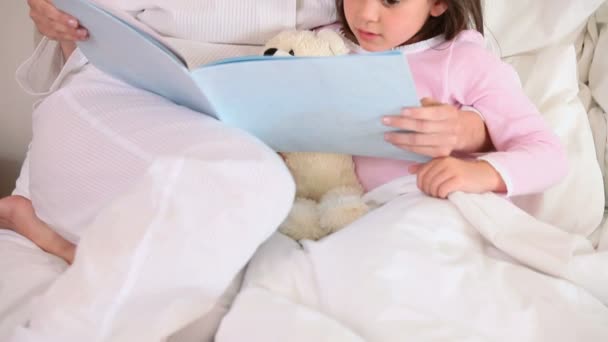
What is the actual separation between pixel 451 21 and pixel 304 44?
0.78ft

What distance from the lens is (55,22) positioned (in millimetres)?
937

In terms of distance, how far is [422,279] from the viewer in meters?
0.66

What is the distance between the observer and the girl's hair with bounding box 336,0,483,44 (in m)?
0.95

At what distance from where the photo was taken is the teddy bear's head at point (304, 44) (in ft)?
2.97

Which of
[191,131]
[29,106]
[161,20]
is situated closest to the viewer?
[191,131]

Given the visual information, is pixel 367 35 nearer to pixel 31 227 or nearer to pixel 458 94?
pixel 458 94

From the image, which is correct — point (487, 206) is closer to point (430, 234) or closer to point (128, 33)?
point (430, 234)

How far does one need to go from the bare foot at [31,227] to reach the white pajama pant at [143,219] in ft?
0.14

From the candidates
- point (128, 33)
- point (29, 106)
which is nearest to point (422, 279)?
point (128, 33)

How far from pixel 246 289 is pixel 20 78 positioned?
2.37ft

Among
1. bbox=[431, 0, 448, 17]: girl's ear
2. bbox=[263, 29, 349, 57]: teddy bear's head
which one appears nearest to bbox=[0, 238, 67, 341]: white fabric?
bbox=[263, 29, 349, 57]: teddy bear's head

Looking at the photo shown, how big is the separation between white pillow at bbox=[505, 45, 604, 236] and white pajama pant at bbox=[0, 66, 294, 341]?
47 centimetres

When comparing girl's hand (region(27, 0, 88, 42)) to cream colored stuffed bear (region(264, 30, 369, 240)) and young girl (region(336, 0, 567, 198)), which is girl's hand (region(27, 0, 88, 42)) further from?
young girl (region(336, 0, 567, 198))

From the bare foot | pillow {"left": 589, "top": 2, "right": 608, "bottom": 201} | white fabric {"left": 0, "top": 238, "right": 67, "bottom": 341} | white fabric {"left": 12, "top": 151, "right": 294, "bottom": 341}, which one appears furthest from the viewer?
pillow {"left": 589, "top": 2, "right": 608, "bottom": 201}
